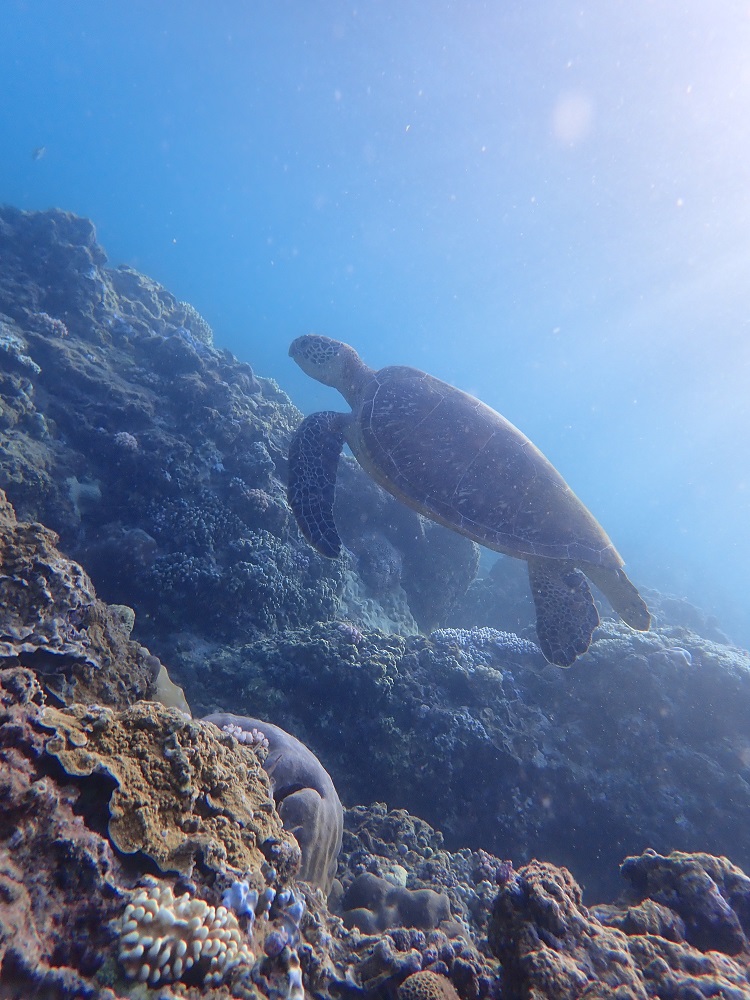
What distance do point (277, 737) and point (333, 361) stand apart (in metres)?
6.19

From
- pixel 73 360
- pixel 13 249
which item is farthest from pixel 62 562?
pixel 13 249

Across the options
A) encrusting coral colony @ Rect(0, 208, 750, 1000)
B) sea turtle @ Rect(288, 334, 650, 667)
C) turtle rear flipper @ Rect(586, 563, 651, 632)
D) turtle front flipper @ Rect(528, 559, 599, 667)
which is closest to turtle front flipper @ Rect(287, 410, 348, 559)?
sea turtle @ Rect(288, 334, 650, 667)

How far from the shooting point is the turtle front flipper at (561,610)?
5.95m

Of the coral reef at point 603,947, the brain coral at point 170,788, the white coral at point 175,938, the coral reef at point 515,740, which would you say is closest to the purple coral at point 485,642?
the coral reef at point 515,740

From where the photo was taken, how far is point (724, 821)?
19.2 feet

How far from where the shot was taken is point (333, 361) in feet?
26.6

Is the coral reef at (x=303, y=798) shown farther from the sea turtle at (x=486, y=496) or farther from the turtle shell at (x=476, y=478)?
the turtle shell at (x=476, y=478)

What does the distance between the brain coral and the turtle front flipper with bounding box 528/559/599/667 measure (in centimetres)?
452

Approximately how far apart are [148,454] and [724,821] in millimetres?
9696

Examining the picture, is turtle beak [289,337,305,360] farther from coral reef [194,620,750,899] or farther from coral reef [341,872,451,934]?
coral reef [341,872,451,934]

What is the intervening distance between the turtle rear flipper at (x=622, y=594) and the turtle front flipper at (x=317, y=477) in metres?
3.51

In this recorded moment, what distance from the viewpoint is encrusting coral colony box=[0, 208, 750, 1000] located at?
5.89ft

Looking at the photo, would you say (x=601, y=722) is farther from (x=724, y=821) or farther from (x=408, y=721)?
(x=408, y=721)

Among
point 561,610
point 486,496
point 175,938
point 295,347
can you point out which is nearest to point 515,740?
point 561,610
